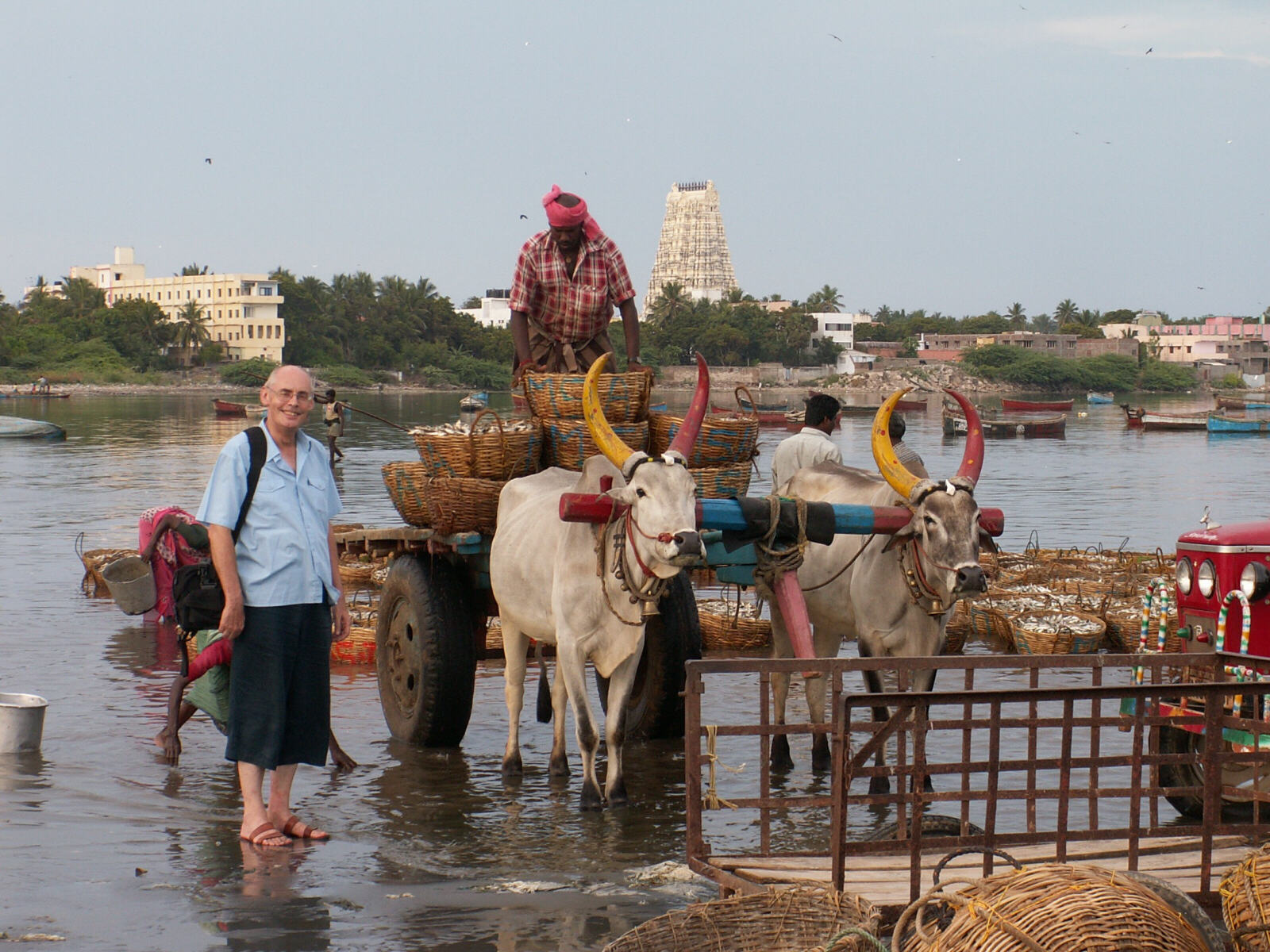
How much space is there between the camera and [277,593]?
673 cm

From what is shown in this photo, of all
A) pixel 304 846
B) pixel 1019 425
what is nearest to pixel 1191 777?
pixel 304 846

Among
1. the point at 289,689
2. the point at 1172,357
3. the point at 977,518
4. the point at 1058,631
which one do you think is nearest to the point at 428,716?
the point at 289,689

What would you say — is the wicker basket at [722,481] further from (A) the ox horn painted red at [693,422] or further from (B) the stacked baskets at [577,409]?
(A) the ox horn painted red at [693,422]

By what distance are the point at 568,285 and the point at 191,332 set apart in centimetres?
12294

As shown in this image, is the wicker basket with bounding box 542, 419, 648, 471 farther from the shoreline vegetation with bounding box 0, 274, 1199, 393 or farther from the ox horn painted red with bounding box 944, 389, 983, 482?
the shoreline vegetation with bounding box 0, 274, 1199, 393

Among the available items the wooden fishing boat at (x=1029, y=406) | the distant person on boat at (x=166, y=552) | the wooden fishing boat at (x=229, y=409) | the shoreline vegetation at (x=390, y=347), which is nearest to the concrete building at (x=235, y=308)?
the shoreline vegetation at (x=390, y=347)

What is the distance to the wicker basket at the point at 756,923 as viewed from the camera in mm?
4523

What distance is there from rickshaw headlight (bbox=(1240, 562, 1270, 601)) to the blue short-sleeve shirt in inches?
156

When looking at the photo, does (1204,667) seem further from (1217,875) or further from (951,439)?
(951,439)

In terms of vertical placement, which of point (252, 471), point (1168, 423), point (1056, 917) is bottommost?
point (1056, 917)

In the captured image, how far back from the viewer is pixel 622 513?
7363 millimetres

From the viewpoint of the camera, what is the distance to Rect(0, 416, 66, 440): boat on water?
57.3 meters

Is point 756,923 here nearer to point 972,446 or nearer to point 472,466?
point 972,446

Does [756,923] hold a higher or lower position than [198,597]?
lower
